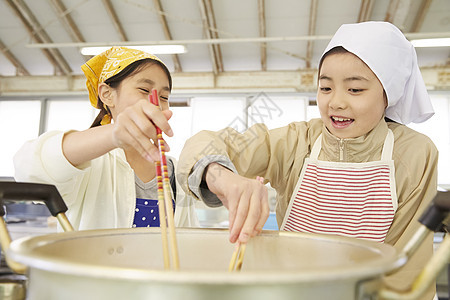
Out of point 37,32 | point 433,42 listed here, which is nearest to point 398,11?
point 433,42

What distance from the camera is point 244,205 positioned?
63 centimetres

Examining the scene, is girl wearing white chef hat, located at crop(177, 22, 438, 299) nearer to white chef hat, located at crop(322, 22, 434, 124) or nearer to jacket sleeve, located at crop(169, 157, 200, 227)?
white chef hat, located at crop(322, 22, 434, 124)

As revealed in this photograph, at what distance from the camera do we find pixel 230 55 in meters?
6.79

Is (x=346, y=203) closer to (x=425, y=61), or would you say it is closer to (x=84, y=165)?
(x=84, y=165)

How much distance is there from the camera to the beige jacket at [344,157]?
0.91 metres

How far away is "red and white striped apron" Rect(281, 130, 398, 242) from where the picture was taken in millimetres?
955

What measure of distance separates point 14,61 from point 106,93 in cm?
699

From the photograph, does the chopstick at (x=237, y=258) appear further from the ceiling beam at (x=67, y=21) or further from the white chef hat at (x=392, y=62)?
the ceiling beam at (x=67, y=21)

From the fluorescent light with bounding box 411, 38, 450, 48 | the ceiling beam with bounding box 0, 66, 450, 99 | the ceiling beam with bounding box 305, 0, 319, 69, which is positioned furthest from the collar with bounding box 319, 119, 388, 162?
the ceiling beam with bounding box 0, 66, 450, 99

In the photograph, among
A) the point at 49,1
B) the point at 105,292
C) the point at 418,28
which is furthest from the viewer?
the point at 49,1

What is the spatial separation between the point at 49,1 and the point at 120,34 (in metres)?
1.24

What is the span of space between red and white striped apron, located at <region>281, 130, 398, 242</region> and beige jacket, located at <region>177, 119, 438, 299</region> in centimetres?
2

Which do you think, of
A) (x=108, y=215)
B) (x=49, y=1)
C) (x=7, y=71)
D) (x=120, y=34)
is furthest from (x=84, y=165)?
(x=7, y=71)

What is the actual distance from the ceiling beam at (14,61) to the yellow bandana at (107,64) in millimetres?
6603
